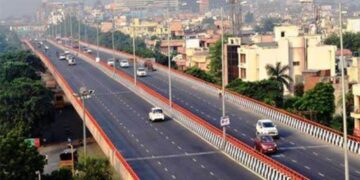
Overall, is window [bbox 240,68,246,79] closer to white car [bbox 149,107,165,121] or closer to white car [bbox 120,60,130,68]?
white car [bbox 120,60,130,68]

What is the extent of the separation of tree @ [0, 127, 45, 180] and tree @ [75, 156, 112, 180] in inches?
Answer: 256

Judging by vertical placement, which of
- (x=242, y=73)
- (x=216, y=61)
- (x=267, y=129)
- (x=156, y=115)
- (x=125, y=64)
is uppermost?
(x=216, y=61)

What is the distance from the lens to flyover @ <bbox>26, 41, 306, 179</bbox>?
4594cm

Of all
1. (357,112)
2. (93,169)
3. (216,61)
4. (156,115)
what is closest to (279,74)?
(156,115)

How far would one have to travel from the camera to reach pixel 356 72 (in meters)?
78.9

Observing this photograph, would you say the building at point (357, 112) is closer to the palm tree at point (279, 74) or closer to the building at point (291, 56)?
the palm tree at point (279, 74)

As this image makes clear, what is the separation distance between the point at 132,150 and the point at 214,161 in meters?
7.20

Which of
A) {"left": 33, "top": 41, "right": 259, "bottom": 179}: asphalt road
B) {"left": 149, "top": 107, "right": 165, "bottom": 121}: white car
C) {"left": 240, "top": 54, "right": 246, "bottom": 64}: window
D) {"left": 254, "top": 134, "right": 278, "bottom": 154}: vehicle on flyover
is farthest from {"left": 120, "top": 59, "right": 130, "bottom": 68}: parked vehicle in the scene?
{"left": 254, "top": 134, "right": 278, "bottom": 154}: vehicle on flyover

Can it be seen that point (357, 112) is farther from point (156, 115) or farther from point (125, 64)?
point (125, 64)

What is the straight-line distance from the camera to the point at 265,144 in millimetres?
50562

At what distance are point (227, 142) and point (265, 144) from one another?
12.3ft

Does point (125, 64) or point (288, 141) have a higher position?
point (125, 64)

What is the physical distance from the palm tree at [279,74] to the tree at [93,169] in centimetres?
4654

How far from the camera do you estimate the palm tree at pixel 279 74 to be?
9056 centimetres
